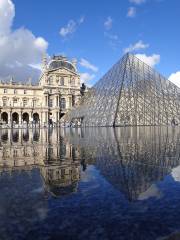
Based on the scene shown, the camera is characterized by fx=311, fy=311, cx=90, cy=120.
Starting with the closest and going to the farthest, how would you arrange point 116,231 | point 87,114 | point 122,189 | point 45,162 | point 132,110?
1. point 116,231
2. point 122,189
3. point 45,162
4. point 132,110
5. point 87,114

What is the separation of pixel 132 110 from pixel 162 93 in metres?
7.66

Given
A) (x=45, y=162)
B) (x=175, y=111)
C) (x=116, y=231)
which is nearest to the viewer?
(x=116, y=231)

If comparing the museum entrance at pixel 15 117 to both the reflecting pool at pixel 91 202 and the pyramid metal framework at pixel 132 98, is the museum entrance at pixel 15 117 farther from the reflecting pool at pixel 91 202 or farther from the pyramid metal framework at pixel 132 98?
the reflecting pool at pixel 91 202

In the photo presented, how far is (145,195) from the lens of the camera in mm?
4719

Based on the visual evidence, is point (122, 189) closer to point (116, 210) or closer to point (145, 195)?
point (145, 195)

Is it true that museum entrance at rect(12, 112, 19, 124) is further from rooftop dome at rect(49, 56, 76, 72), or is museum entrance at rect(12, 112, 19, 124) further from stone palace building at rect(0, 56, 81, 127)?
rooftop dome at rect(49, 56, 76, 72)

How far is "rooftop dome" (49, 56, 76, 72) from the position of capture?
274 ft

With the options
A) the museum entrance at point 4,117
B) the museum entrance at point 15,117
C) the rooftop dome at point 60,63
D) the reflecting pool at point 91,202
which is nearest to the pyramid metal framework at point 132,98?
the reflecting pool at point 91,202

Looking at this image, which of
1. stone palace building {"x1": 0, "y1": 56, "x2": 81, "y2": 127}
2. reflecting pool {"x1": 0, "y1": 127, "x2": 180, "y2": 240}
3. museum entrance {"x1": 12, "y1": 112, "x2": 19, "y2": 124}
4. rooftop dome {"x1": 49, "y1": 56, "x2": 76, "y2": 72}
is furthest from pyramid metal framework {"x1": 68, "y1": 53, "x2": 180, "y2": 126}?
museum entrance {"x1": 12, "y1": 112, "x2": 19, "y2": 124}

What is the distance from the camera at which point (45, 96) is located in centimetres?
7888

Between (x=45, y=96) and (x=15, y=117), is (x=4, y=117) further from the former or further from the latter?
(x=45, y=96)

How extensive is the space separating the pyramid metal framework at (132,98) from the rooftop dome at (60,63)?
3728 cm

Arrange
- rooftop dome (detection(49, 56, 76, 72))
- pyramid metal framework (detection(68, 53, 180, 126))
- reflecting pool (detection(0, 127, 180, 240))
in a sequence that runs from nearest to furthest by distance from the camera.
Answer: reflecting pool (detection(0, 127, 180, 240))
pyramid metal framework (detection(68, 53, 180, 126))
rooftop dome (detection(49, 56, 76, 72))

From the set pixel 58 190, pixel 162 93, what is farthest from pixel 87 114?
pixel 58 190
